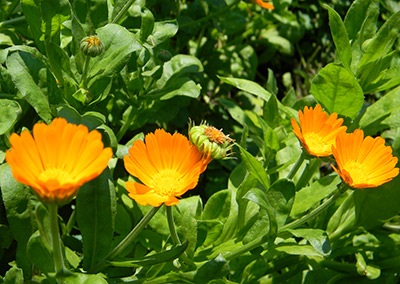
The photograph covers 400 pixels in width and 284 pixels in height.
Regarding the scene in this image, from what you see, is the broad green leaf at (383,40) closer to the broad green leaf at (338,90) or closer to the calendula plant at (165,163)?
the calendula plant at (165,163)

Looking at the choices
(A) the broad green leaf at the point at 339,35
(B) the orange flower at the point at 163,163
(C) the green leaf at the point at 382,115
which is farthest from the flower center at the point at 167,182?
(C) the green leaf at the point at 382,115

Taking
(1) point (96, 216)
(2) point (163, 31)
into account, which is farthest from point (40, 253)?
(2) point (163, 31)

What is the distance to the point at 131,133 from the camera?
2.41 metres

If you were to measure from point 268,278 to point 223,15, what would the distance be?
106 cm

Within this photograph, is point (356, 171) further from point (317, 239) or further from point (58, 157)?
point (58, 157)

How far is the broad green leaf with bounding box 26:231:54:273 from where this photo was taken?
133 cm

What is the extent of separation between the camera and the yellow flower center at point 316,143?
1.53 m

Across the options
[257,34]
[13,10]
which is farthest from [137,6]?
[257,34]

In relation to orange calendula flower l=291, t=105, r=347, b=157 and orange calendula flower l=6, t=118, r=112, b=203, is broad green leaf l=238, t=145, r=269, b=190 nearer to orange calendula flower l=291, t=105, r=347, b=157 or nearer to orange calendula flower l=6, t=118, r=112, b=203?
orange calendula flower l=291, t=105, r=347, b=157

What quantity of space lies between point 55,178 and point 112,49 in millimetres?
627

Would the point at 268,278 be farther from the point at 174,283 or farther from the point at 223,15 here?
the point at 223,15

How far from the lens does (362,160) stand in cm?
152

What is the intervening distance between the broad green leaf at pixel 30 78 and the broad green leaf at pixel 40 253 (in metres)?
0.33

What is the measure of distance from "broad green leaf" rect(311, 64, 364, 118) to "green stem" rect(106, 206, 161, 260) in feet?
2.12
